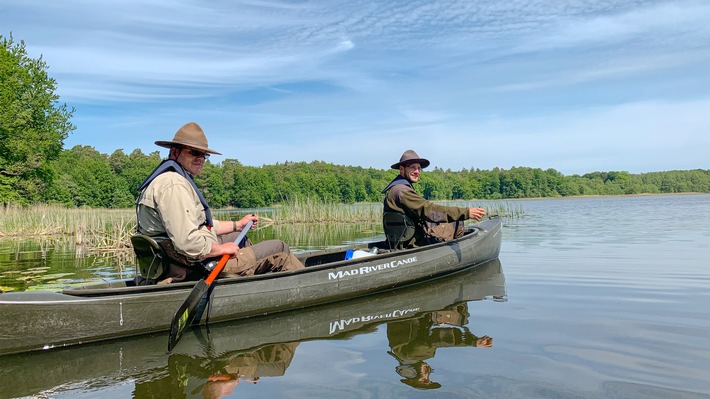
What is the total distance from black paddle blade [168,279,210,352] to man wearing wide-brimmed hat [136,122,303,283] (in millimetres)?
261

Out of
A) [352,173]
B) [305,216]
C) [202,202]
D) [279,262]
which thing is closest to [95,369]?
[202,202]

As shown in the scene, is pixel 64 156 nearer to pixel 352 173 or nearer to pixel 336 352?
pixel 352 173

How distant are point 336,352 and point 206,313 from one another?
1.39 m

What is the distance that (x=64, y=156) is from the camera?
57938 mm

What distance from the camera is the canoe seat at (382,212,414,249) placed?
22.0 feet

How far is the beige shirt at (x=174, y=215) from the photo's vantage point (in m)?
4.10

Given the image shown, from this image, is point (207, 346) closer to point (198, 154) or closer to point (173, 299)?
point (173, 299)

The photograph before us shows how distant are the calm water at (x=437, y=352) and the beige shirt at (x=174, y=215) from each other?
0.80m

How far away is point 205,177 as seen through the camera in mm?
64375

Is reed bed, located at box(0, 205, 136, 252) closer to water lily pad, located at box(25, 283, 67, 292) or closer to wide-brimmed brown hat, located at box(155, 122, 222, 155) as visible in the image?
water lily pad, located at box(25, 283, 67, 292)

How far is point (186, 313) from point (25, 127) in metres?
28.9

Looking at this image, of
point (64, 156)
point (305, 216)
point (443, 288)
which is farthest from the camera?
point (64, 156)

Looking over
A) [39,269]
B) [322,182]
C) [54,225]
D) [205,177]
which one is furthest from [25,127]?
[322,182]

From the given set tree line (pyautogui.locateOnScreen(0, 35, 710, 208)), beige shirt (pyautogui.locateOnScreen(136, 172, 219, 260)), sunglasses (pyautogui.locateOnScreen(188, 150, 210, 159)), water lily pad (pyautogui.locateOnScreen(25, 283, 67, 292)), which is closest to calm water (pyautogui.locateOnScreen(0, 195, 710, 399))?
beige shirt (pyautogui.locateOnScreen(136, 172, 219, 260))
